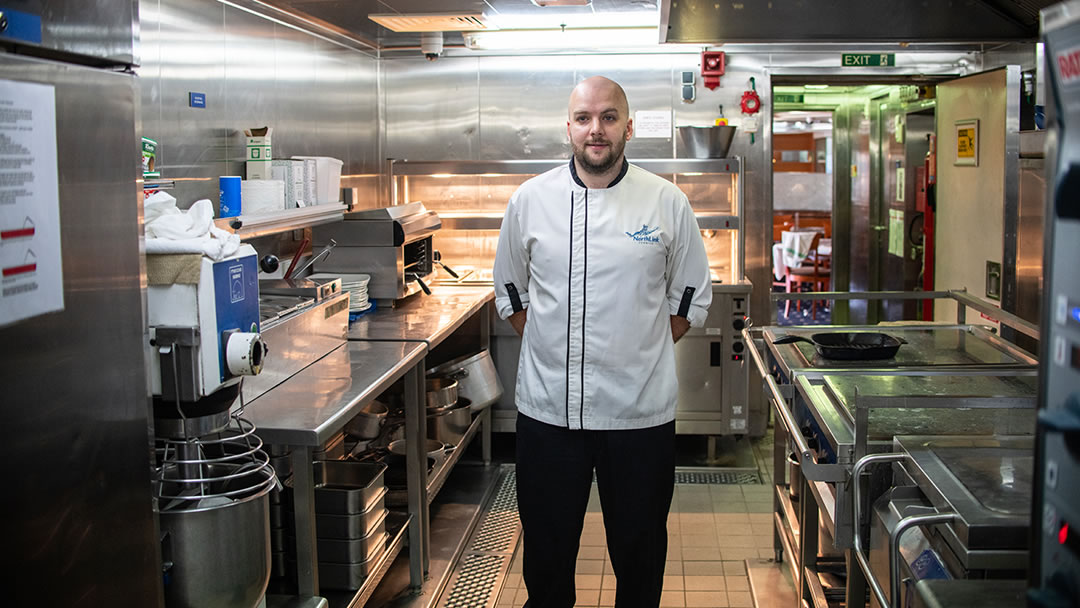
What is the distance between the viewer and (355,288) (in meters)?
4.51

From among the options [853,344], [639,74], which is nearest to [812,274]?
[639,74]

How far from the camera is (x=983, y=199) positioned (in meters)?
5.26

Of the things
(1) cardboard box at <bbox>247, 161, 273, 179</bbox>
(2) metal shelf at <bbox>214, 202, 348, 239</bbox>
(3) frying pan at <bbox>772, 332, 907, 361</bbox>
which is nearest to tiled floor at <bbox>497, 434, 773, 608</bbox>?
(3) frying pan at <bbox>772, 332, 907, 361</bbox>

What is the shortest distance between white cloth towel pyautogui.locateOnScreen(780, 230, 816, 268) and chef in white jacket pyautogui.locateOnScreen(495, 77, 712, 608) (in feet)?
22.8

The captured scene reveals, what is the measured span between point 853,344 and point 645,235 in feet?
2.46

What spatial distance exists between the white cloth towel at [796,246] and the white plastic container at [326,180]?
19.7ft

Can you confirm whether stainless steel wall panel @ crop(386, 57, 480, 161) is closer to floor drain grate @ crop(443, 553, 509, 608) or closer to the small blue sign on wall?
floor drain grate @ crop(443, 553, 509, 608)

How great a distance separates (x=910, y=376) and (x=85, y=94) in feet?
6.65

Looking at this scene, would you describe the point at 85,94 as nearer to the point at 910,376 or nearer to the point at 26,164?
the point at 26,164

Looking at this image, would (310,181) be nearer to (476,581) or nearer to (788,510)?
(476,581)

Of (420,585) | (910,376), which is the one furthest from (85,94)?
(420,585)

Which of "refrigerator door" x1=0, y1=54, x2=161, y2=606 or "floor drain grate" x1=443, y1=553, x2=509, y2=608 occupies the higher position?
"refrigerator door" x1=0, y1=54, x2=161, y2=606

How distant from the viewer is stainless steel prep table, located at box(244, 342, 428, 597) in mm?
2605

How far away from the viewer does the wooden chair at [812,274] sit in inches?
381
